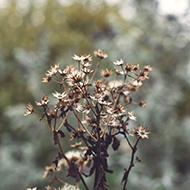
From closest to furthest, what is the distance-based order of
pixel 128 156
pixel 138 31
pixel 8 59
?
pixel 128 156
pixel 138 31
pixel 8 59

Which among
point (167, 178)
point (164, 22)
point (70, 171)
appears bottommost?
point (70, 171)

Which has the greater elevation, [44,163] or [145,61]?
[145,61]

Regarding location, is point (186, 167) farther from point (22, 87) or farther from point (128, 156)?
point (22, 87)

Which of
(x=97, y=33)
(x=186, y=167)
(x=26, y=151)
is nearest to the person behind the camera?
(x=26, y=151)

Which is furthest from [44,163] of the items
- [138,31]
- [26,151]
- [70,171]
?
[70,171]

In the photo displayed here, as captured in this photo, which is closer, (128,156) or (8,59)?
(128,156)

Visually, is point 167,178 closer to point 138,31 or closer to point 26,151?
point 26,151

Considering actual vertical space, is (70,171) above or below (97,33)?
below

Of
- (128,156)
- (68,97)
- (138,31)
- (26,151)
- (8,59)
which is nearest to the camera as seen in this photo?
(68,97)

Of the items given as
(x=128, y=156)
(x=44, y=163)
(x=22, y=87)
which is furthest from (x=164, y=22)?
(x=22, y=87)
